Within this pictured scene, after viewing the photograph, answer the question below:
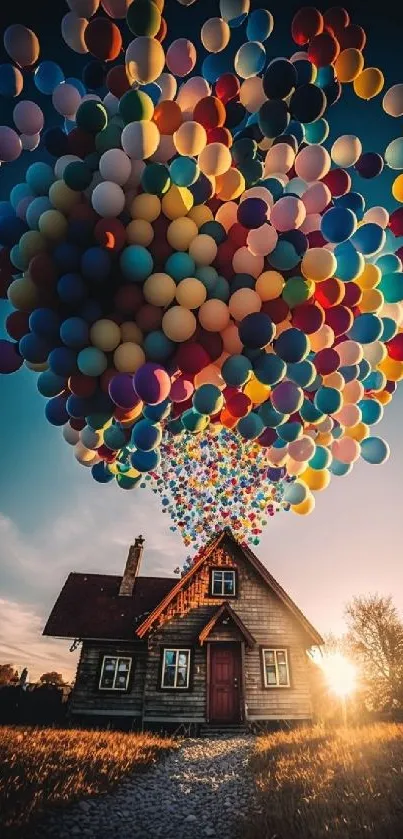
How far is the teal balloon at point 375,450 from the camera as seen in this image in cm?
372

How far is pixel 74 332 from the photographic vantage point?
2.88 m

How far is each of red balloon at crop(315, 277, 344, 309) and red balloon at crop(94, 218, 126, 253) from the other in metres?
1.51

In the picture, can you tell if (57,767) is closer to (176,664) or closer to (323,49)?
(176,664)

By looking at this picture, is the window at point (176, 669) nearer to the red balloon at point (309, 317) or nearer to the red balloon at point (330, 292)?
the red balloon at point (309, 317)

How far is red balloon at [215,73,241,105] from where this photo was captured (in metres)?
3.23

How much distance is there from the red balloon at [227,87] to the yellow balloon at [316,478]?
3407 mm

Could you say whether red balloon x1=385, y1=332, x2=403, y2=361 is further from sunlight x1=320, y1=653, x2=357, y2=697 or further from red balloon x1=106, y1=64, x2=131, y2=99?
sunlight x1=320, y1=653, x2=357, y2=697

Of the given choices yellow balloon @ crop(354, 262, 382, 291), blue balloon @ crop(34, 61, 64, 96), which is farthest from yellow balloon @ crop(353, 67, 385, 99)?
blue balloon @ crop(34, 61, 64, 96)

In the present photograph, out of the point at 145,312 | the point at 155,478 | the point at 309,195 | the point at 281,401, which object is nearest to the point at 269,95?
the point at 309,195

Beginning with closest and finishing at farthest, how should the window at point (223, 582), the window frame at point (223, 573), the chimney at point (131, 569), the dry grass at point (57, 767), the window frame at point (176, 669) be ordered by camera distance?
the dry grass at point (57, 767) < the window frame at point (176, 669) < the window frame at point (223, 573) < the window at point (223, 582) < the chimney at point (131, 569)

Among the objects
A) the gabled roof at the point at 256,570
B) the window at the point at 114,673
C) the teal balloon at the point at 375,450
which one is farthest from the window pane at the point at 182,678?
the teal balloon at the point at 375,450

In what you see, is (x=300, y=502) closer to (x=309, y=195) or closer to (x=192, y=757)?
(x=309, y=195)

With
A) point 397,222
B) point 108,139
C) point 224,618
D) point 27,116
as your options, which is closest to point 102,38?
point 108,139

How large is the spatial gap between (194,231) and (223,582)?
13944 mm
